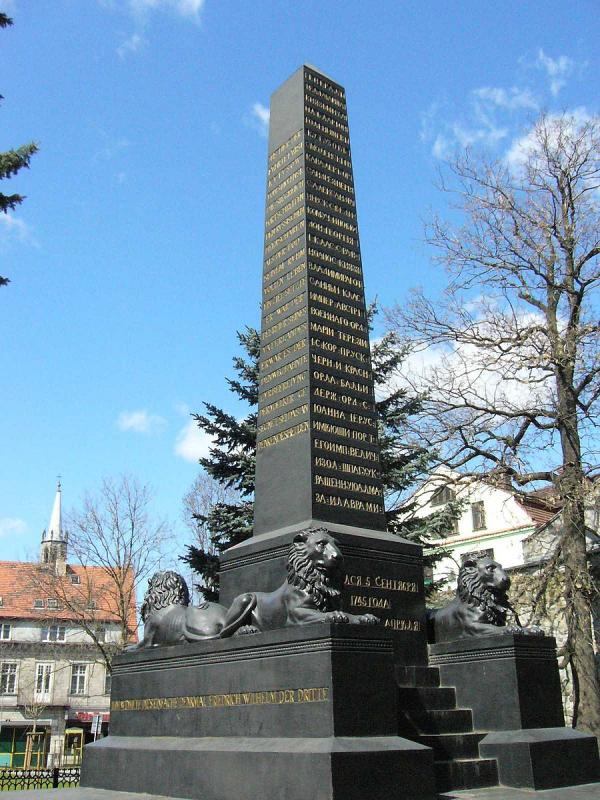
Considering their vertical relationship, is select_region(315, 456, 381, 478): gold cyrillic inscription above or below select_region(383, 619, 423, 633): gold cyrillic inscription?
above

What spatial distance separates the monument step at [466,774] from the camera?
7.13 meters

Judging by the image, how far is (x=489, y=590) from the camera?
876 centimetres

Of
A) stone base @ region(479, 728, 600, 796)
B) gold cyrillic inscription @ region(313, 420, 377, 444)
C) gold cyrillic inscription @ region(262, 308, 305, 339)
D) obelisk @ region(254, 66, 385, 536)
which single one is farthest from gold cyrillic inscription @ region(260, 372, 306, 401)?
stone base @ region(479, 728, 600, 796)

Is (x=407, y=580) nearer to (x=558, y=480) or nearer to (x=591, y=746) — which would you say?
(x=591, y=746)

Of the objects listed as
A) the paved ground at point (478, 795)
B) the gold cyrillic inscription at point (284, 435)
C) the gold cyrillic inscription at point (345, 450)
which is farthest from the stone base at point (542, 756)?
the gold cyrillic inscription at point (284, 435)

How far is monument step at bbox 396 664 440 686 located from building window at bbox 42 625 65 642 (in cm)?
5134

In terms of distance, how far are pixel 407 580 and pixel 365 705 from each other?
9.42ft

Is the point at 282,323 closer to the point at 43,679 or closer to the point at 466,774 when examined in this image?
the point at 466,774

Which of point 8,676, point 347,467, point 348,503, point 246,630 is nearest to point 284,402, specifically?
point 347,467

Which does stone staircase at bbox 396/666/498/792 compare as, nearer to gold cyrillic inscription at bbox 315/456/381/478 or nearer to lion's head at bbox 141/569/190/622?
gold cyrillic inscription at bbox 315/456/381/478

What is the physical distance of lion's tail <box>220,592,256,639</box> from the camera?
765 cm

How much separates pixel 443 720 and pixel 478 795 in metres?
1.11

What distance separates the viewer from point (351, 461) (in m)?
9.72

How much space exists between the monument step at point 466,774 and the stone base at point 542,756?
10 cm
